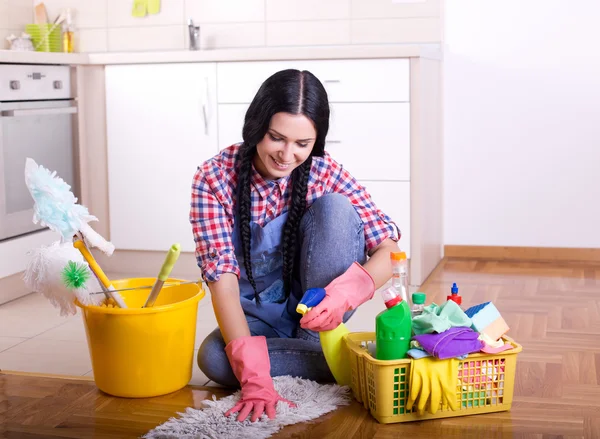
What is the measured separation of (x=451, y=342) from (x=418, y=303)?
142 mm

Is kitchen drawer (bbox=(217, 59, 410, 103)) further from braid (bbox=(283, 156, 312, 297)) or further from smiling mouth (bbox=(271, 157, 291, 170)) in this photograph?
smiling mouth (bbox=(271, 157, 291, 170))

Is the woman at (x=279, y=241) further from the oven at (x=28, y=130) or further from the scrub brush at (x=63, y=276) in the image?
the oven at (x=28, y=130)

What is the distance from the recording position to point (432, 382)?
1778 millimetres

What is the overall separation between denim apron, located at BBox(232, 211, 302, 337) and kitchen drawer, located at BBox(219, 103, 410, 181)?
115 centimetres

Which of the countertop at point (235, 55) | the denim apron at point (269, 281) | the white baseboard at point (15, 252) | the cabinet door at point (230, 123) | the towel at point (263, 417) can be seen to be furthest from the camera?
the cabinet door at point (230, 123)

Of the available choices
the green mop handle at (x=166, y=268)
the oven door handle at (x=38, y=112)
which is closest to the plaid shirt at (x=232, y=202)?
the green mop handle at (x=166, y=268)

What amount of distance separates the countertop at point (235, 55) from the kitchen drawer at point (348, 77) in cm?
3

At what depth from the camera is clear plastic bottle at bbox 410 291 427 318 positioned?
188 centimetres

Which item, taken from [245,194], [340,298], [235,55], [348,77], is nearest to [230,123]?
[235,55]

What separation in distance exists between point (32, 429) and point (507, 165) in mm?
2462

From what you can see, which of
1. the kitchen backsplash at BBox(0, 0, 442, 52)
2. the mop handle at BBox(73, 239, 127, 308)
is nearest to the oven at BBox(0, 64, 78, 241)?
the kitchen backsplash at BBox(0, 0, 442, 52)

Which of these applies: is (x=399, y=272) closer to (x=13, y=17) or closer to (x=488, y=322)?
(x=488, y=322)

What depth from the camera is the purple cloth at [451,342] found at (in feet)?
5.77

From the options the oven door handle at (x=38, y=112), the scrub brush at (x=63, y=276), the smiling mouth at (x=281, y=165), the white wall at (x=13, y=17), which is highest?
the white wall at (x=13, y=17)
